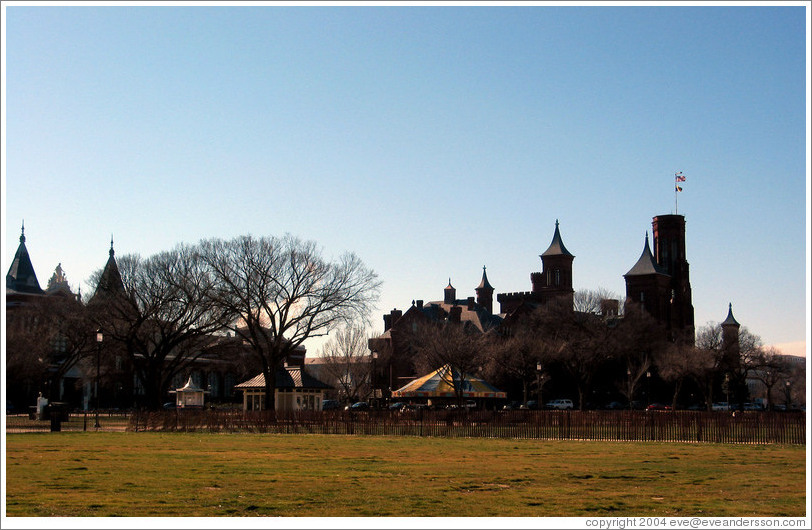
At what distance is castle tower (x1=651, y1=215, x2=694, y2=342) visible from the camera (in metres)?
126

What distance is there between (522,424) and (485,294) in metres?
99.6

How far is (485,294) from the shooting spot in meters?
144

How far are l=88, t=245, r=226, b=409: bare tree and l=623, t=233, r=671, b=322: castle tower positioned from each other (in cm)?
6526

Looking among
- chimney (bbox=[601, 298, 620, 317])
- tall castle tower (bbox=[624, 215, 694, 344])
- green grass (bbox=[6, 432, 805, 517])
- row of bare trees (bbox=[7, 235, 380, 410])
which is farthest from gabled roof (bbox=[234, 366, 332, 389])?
tall castle tower (bbox=[624, 215, 694, 344])

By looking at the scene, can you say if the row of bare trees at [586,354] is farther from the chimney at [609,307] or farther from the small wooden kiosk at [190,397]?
the small wooden kiosk at [190,397]

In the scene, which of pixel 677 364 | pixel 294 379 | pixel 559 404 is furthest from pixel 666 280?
pixel 294 379

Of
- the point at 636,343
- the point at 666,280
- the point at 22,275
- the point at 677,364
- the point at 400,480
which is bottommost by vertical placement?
the point at 400,480

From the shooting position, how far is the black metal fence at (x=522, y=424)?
39.3 metres

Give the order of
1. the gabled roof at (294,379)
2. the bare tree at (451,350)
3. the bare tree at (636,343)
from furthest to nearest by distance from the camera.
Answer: the bare tree at (636,343), the bare tree at (451,350), the gabled roof at (294,379)

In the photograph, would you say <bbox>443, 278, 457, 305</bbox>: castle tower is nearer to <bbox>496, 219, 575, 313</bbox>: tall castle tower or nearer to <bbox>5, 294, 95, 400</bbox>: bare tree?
<bbox>496, 219, 575, 313</bbox>: tall castle tower

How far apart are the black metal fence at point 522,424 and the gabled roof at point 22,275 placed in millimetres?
60845

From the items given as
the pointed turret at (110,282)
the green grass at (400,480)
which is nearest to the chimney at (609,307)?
the pointed turret at (110,282)

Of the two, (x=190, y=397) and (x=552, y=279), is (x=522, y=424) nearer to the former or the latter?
(x=190, y=397)

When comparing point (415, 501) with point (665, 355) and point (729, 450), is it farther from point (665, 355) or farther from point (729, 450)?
point (665, 355)
